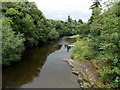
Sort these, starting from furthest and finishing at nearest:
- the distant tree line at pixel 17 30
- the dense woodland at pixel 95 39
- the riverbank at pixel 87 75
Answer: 1. the distant tree line at pixel 17 30
2. the riverbank at pixel 87 75
3. the dense woodland at pixel 95 39

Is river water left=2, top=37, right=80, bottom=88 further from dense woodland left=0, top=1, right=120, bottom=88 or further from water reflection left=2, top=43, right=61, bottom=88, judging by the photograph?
dense woodland left=0, top=1, right=120, bottom=88

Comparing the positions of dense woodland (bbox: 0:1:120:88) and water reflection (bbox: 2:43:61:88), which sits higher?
dense woodland (bbox: 0:1:120:88)

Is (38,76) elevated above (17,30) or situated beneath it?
situated beneath

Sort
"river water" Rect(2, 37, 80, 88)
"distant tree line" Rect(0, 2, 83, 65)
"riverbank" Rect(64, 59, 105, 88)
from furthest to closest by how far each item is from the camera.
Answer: "distant tree line" Rect(0, 2, 83, 65) < "river water" Rect(2, 37, 80, 88) < "riverbank" Rect(64, 59, 105, 88)

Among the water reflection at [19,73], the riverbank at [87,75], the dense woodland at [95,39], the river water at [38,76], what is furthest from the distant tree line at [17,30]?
the riverbank at [87,75]

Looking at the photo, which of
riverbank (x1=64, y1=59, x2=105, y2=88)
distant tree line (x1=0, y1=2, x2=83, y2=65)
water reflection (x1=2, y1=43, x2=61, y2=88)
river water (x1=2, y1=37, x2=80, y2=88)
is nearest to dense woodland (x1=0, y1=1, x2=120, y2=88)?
distant tree line (x1=0, y1=2, x2=83, y2=65)

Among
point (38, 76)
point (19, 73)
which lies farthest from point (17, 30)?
point (38, 76)

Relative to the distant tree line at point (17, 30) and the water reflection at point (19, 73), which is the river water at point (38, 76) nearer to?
the water reflection at point (19, 73)

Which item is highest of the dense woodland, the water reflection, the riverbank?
the dense woodland

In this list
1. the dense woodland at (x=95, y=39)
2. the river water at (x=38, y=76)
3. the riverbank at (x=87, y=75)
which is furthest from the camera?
the river water at (x=38, y=76)

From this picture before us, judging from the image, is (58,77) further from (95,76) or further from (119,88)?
(119,88)

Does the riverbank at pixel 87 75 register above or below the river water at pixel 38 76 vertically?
above

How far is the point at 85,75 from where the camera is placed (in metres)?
13.8

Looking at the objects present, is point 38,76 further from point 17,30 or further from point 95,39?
point 17,30
